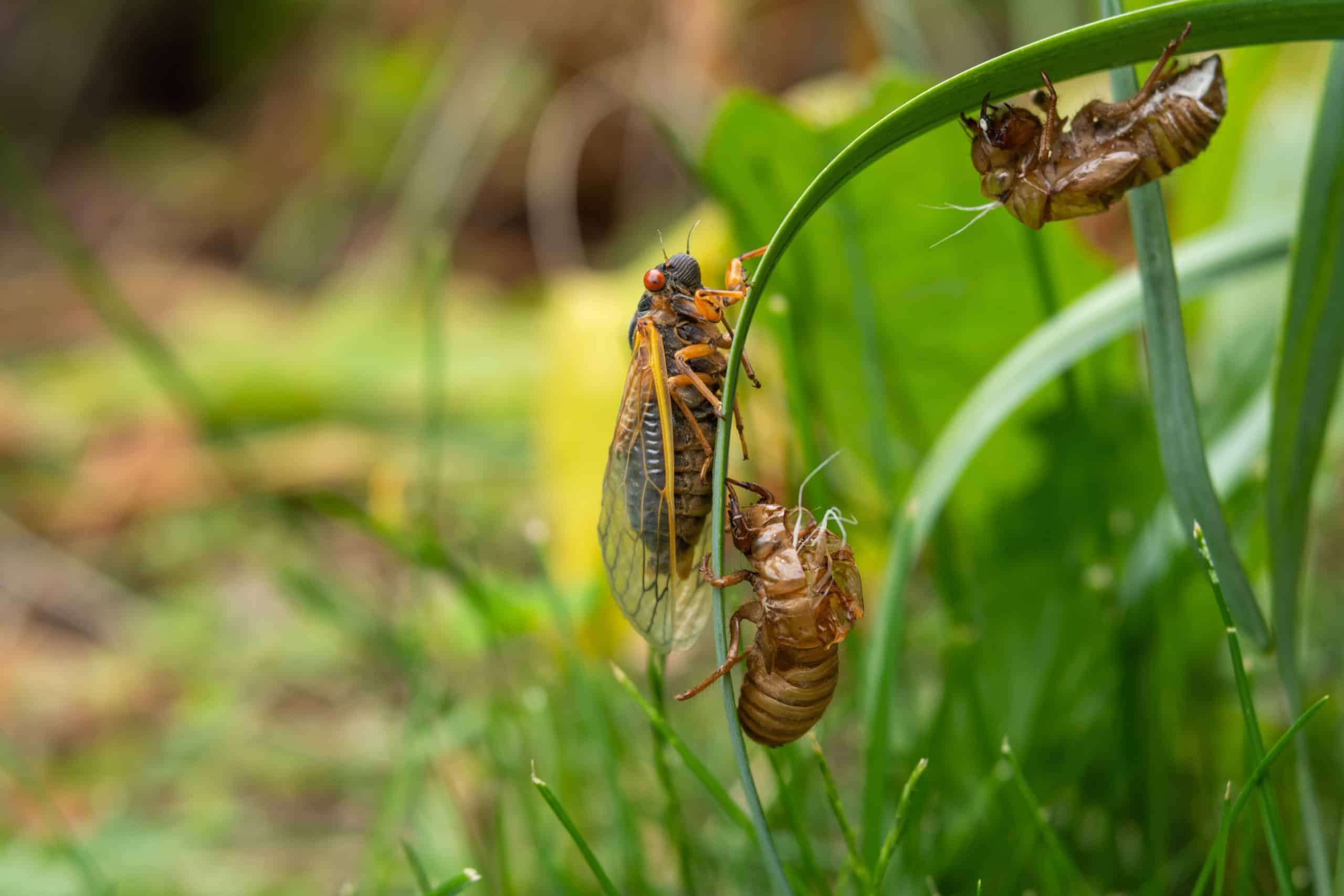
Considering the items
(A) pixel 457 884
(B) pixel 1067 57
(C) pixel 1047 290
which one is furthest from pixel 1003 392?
(A) pixel 457 884

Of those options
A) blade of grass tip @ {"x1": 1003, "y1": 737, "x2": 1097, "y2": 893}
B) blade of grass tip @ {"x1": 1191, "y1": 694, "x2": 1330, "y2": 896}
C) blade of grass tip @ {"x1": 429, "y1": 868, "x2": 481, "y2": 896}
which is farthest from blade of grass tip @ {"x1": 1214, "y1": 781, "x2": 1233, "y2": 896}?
blade of grass tip @ {"x1": 429, "y1": 868, "x2": 481, "y2": 896}

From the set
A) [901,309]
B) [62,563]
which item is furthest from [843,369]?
[62,563]

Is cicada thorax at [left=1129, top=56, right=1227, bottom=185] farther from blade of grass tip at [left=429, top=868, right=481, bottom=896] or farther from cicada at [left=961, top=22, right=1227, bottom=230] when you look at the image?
blade of grass tip at [left=429, top=868, right=481, bottom=896]

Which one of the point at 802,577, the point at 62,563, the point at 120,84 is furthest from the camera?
the point at 120,84

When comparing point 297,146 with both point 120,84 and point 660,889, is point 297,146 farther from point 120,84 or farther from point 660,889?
point 660,889

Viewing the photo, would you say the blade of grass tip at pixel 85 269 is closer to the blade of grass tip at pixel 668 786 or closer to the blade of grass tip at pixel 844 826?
the blade of grass tip at pixel 668 786

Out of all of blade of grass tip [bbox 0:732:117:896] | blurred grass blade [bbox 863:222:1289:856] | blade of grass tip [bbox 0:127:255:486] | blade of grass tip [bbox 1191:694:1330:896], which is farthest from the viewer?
blade of grass tip [bbox 0:127:255:486]
